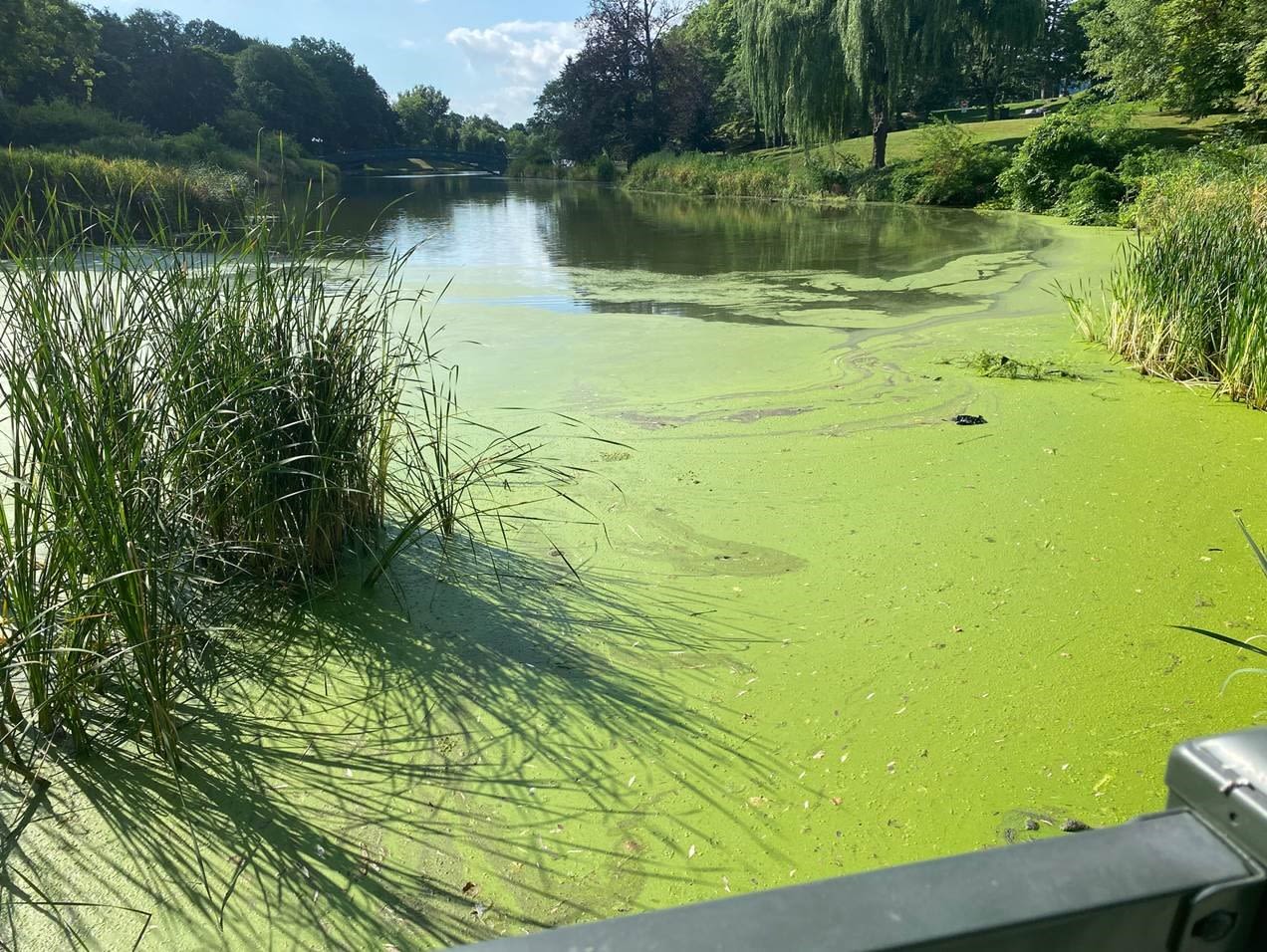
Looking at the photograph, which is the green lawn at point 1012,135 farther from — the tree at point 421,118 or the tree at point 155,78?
the tree at point 421,118

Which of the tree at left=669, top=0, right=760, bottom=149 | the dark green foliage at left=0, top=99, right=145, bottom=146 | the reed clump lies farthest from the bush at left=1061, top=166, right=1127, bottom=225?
the dark green foliage at left=0, top=99, right=145, bottom=146

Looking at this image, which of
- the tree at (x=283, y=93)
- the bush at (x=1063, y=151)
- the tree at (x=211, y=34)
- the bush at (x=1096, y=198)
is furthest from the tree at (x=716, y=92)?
the tree at (x=211, y=34)

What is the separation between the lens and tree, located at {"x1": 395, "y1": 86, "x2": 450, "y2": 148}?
4938 cm

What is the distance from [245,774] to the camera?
4.84ft

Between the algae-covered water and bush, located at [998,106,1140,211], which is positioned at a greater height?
bush, located at [998,106,1140,211]

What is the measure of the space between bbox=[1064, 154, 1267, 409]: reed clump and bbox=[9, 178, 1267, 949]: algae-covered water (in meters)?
0.21

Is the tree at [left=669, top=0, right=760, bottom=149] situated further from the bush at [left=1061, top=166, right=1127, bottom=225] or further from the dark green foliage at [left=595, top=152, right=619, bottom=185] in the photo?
the bush at [left=1061, top=166, right=1127, bottom=225]

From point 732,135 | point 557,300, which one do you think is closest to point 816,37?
point 557,300

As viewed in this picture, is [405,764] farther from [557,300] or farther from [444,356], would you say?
[557,300]

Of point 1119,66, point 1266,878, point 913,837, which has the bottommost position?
point 913,837

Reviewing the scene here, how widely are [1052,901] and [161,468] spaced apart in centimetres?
157

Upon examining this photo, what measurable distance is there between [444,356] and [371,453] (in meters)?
2.22

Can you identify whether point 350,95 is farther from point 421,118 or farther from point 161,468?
point 161,468

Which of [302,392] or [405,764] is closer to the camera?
[405,764]
